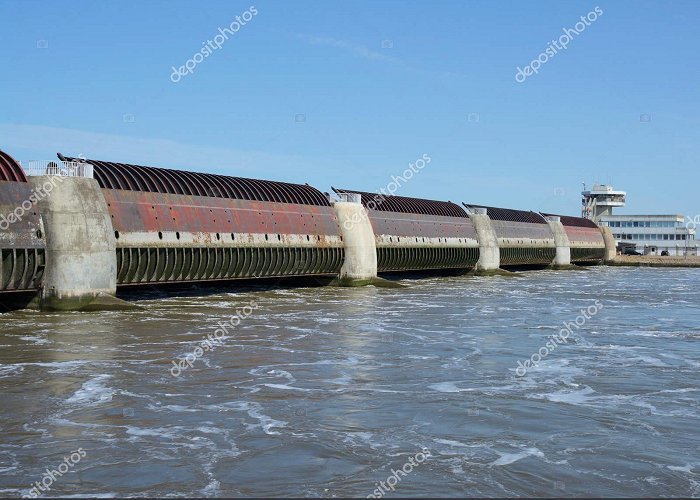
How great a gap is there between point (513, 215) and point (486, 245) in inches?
719

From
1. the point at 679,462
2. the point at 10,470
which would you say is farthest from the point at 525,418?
the point at 10,470

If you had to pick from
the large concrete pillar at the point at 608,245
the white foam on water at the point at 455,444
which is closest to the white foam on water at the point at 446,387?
the white foam on water at the point at 455,444

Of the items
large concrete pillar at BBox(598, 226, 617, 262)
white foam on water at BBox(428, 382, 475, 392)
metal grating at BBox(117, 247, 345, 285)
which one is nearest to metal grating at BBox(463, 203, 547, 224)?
large concrete pillar at BBox(598, 226, 617, 262)

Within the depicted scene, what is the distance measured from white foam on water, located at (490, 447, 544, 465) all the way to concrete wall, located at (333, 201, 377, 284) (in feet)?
169

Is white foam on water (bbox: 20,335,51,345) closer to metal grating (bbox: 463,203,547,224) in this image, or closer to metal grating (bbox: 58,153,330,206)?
metal grating (bbox: 58,153,330,206)

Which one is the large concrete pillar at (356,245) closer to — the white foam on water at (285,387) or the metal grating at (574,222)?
the white foam on water at (285,387)

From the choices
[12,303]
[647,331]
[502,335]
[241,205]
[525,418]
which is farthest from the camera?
[241,205]

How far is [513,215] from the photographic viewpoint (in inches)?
4395

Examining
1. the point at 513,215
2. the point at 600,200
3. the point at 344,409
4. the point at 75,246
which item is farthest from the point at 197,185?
the point at 600,200

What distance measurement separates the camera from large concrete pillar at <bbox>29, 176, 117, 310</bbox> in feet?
127

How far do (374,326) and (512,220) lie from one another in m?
74.8

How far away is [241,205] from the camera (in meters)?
57.2

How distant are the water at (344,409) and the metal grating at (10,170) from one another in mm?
7004

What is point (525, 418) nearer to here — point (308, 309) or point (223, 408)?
point (223, 408)
